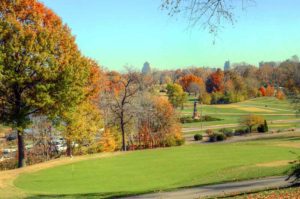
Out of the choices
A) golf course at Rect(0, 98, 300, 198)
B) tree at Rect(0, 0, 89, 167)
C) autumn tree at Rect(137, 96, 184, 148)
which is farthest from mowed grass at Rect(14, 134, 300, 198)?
autumn tree at Rect(137, 96, 184, 148)

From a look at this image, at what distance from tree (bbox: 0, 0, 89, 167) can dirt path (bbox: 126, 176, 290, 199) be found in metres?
13.0

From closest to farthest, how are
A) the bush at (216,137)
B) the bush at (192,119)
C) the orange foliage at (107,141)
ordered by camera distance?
the orange foliage at (107,141), the bush at (216,137), the bush at (192,119)

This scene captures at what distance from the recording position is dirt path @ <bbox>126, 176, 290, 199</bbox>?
62.3 feet

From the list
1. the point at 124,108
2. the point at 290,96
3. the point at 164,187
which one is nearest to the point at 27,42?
the point at 164,187

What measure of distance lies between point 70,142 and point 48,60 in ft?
56.5

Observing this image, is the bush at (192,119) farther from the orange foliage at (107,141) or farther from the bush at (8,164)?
the bush at (8,164)

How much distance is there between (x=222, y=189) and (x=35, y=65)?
15386mm

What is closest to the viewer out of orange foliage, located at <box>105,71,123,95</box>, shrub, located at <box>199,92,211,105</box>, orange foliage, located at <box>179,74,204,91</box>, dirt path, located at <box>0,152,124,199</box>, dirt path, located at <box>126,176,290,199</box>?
dirt path, located at <box>126,176,290,199</box>

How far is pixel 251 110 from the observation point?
414ft

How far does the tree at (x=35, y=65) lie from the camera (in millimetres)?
28094

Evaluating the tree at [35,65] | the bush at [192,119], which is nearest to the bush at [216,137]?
the tree at [35,65]

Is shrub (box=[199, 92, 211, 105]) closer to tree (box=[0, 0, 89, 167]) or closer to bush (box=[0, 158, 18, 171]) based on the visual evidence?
bush (box=[0, 158, 18, 171])

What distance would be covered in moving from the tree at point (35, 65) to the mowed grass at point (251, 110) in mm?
80649

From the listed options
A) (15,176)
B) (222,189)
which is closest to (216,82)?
(15,176)
